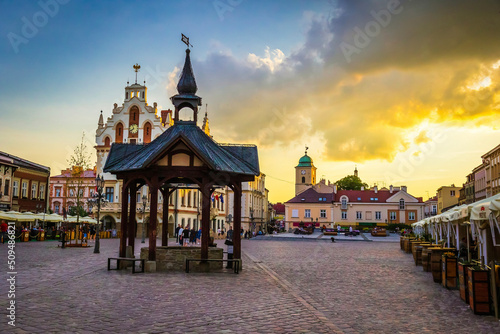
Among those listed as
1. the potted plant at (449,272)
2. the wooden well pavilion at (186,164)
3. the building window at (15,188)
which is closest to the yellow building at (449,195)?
the building window at (15,188)

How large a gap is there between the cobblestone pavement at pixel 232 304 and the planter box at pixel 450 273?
14.0 inches

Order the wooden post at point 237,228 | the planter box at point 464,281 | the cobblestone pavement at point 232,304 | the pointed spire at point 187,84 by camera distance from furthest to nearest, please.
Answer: the pointed spire at point 187,84 < the wooden post at point 237,228 < the planter box at point 464,281 < the cobblestone pavement at point 232,304

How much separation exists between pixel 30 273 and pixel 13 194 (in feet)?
124

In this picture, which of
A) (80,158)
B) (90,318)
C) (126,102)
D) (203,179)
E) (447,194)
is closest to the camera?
(90,318)

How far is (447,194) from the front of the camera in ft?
349

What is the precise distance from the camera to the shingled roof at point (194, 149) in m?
18.0


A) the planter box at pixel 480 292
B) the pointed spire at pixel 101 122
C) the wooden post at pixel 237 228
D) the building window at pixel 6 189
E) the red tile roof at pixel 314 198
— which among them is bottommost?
the planter box at pixel 480 292

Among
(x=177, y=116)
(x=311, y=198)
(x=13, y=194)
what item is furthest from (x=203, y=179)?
(x=311, y=198)

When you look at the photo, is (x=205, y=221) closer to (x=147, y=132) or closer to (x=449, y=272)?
(x=449, y=272)

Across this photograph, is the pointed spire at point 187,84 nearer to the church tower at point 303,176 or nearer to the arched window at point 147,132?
the arched window at point 147,132

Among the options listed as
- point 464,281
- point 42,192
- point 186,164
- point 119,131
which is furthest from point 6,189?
point 464,281

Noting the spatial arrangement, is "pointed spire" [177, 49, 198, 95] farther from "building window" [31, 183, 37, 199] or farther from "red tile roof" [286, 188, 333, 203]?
"red tile roof" [286, 188, 333, 203]

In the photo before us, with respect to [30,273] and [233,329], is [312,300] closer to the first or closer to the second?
[233,329]

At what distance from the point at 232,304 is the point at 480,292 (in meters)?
5.54
